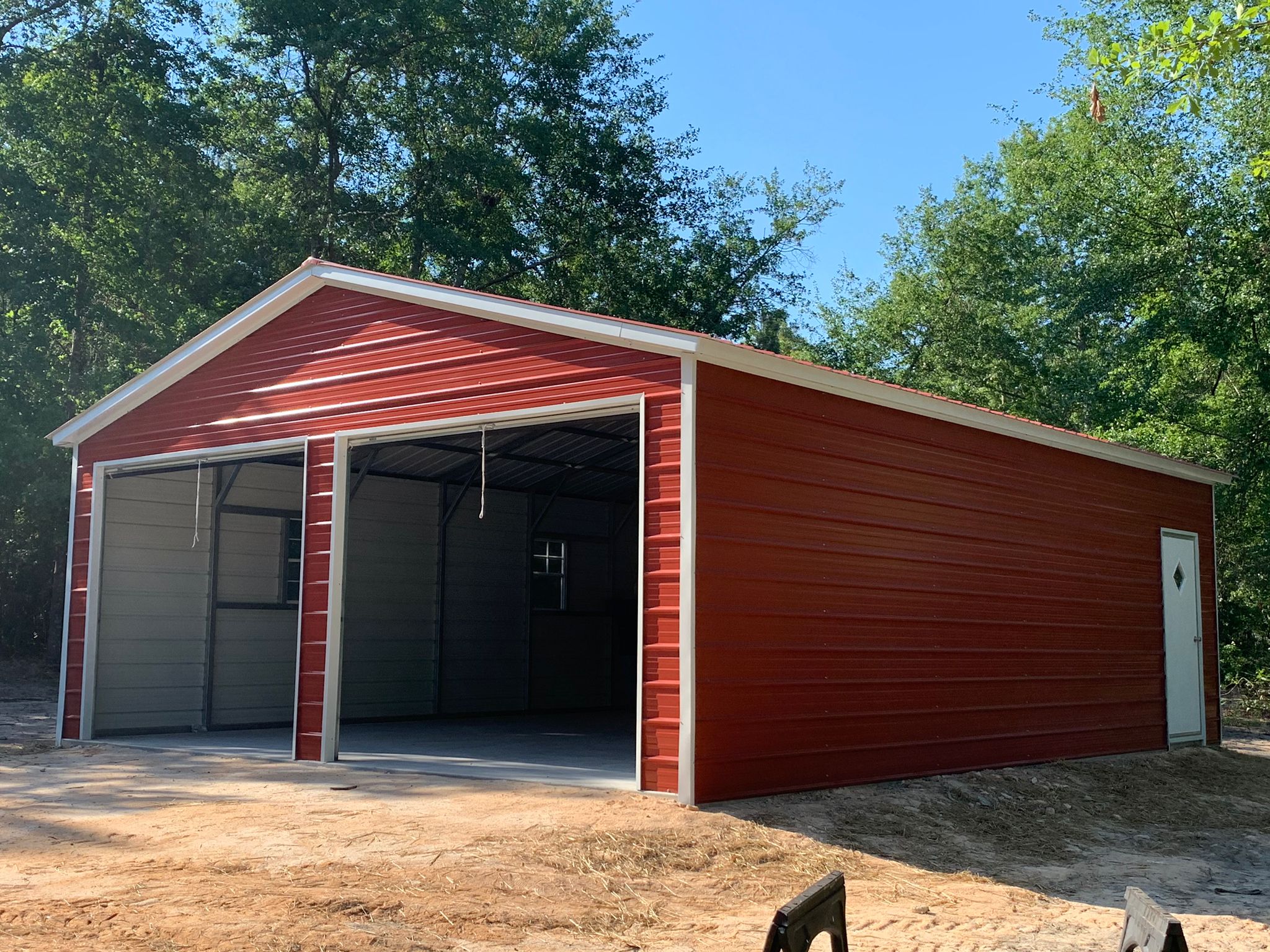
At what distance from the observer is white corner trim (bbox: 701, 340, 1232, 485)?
8328 millimetres

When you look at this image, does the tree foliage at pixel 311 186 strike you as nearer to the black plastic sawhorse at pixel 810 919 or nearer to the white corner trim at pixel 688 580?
the white corner trim at pixel 688 580

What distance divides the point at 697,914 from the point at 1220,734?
10842mm

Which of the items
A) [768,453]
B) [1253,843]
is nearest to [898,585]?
[768,453]

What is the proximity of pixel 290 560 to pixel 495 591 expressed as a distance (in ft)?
9.58

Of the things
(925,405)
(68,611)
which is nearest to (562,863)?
(925,405)

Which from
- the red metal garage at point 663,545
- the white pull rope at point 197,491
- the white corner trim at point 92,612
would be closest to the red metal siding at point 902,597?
the red metal garage at point 663,545

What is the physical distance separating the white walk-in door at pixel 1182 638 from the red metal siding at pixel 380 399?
7598 mm

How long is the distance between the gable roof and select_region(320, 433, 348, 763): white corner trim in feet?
4.71

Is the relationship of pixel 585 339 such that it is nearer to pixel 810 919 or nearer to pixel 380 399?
pixel 380 399

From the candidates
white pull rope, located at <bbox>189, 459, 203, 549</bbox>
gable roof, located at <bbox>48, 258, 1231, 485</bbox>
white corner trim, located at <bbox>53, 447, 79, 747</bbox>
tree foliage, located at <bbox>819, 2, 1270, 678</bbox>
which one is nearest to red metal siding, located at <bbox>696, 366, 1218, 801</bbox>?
gable roof, located at <bbox>48, 258, 1231, 485</bbox>

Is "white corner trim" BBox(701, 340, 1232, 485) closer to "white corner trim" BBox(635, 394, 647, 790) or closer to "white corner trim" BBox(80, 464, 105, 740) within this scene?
"white corner trim" BBox(635, 394, 647, 790)

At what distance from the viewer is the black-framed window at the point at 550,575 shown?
55.5ft

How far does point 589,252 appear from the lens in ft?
88.3

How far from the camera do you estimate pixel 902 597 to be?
32.1 ft
